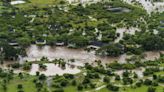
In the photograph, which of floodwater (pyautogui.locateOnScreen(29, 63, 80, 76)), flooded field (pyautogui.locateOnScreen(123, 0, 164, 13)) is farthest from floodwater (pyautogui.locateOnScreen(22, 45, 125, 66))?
flooded field (pyautogui.locateOnScreen(123, 0, 164, 13))

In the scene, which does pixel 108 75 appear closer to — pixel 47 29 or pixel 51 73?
pixel 51 73

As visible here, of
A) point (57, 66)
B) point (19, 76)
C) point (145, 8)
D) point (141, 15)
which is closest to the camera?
point (19, 76)

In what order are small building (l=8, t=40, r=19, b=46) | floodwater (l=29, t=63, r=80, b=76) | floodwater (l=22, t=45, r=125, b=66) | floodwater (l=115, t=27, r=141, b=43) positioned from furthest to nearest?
floodwater (l=115, t=27, r=141, b=43) < small building (l=8, t=40, r=19, b=46) < floodwater (l=22, t=45, r=125, b=66) < floodwater (l=29, t=63, r=80, b=76)

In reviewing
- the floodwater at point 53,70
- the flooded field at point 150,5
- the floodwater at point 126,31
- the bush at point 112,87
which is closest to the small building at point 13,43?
the floodwater at point 53,70

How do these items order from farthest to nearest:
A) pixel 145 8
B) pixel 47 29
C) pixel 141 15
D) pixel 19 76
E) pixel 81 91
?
pixel 145 8 < pixel 141 15 < pixel 47 29 < pixel 19 76 < pixel 81 91

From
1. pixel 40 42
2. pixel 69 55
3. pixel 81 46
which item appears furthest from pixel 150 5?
pixel 69 55

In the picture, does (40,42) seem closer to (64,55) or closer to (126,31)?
(64,55)

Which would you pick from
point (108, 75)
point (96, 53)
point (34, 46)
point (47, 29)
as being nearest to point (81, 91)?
point (108, 75)

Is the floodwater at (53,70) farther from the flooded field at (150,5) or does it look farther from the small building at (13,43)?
the flooded field at (150,5)

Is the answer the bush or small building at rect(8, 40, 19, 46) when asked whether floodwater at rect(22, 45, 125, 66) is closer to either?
Answer: small building at rect(8, 40, 19, 46)
